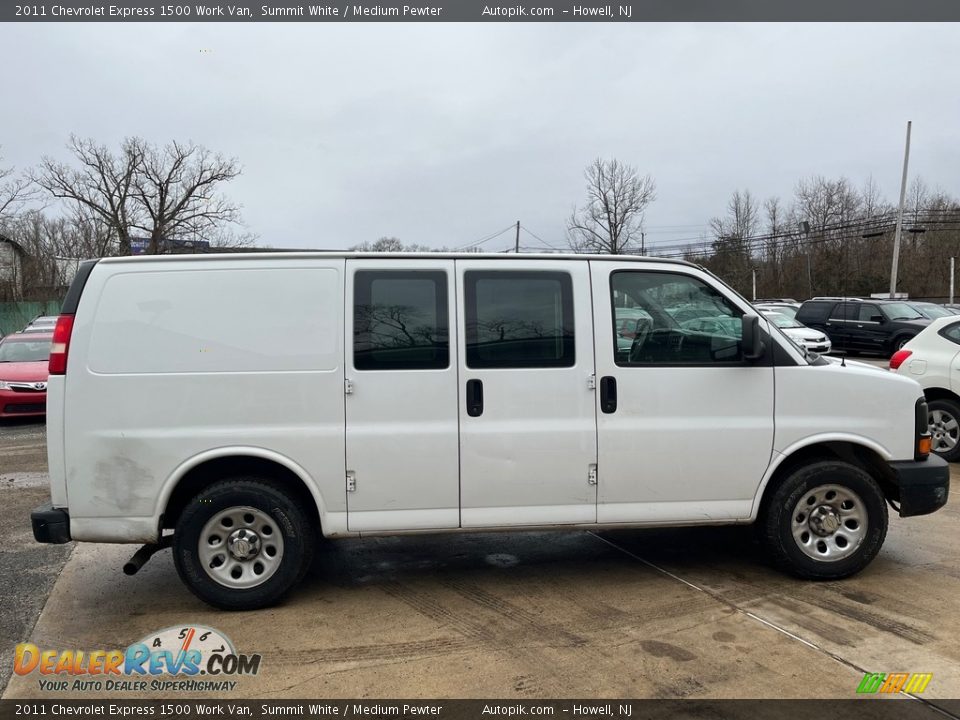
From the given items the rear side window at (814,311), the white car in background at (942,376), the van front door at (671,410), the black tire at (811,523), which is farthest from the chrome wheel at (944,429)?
the rear side window at (814,311)

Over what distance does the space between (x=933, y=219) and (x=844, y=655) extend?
50744 millimetres

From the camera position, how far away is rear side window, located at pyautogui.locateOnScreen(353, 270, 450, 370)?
14.4ft

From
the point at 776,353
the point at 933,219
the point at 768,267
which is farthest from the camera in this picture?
the point at 768,267

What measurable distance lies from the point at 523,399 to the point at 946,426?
20.6 feet

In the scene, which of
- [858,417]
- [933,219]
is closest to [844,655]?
[858,417]

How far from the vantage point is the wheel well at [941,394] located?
8047mm

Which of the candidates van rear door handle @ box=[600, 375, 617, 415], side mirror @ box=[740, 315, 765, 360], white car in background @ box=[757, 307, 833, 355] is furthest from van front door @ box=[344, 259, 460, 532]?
white car in background @ box=[757, 307, 833, 355]

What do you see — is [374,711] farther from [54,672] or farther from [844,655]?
[844,655]

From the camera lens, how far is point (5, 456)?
929 cm

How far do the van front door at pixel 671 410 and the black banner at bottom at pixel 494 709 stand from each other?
1.45 meters

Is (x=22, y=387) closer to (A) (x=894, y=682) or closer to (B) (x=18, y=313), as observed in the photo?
(A) (x=894, y=682)

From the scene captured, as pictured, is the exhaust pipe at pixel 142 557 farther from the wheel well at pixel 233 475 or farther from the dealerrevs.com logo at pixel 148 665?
the dealerrevs.com logo at pixel 148 665

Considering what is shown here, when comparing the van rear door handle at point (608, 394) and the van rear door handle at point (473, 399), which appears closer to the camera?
the van rear door handle at point (473, 399)

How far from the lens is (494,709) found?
328 cm
